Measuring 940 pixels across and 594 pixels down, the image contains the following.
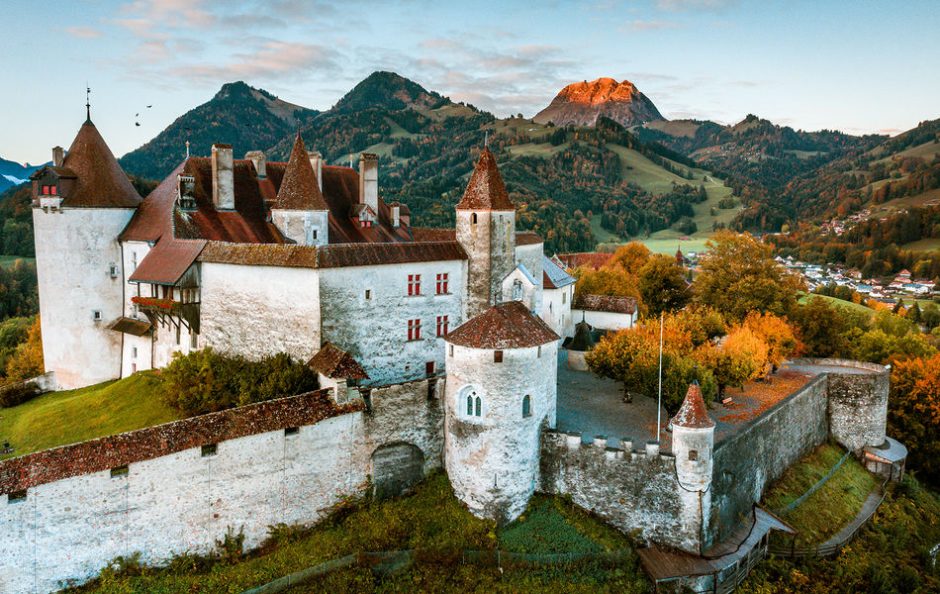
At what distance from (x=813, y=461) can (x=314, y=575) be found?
29.1 metres

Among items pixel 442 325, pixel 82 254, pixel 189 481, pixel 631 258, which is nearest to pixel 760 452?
pixel 442 325

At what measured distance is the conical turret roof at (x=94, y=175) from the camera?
124ft

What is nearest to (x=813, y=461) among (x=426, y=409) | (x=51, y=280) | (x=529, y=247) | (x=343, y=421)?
(x=529, y=247)

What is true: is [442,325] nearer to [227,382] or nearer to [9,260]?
[227,382]

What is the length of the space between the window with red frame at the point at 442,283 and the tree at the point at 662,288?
1354 inches

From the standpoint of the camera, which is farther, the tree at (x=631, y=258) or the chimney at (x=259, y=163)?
the tree at (x=631, y=258)

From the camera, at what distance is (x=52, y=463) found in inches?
863

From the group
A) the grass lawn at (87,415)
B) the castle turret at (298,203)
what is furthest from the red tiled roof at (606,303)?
the grass lawn at (87,415)

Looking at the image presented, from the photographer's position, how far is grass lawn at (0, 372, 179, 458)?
96.9 feet

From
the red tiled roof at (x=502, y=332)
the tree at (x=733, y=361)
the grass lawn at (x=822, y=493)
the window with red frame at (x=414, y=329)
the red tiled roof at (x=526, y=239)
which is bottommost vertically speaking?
the grass lawn at (x=822, y=493)

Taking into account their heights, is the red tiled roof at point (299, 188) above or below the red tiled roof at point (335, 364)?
above

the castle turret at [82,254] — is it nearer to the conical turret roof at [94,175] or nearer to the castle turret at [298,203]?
the conical turret roof at [94,175]

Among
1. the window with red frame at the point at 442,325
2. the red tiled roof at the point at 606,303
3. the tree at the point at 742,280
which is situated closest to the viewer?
the window with red frame at the point at 442,325

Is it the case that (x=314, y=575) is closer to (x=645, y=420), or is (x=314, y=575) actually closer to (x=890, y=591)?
(x=645, y=420)
